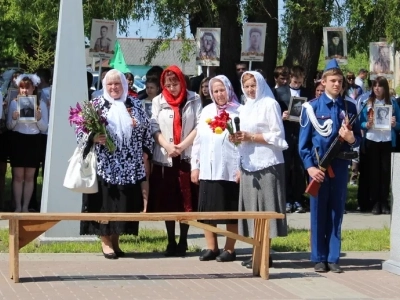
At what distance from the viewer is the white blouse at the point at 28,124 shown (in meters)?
13.6

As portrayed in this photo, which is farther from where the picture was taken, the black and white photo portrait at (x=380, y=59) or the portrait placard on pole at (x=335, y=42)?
the black and white photo portrait at (x=380, y=59)

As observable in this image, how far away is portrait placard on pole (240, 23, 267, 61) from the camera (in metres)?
15.3

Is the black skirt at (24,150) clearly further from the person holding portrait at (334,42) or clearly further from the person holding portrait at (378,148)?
the person holding portrait at (378,148)

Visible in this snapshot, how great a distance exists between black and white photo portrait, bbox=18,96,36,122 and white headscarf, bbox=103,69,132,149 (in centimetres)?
353

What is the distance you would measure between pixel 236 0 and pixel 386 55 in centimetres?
267

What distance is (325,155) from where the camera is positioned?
31.2 ft

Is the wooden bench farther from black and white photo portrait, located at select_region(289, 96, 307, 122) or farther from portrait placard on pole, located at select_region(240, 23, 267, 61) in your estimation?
portrait placard on pole, located at select_region(240, 23, 267, 61)

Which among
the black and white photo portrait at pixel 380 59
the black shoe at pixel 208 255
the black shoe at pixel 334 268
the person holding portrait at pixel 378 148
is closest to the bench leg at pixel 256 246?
the black shoe at pixel 334 268

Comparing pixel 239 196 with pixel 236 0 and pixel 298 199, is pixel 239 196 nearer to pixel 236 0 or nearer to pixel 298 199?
pixel 298 199

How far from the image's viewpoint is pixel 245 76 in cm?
969

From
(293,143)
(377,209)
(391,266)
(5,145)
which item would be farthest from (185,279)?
(377,209)

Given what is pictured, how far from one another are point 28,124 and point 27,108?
0.36m

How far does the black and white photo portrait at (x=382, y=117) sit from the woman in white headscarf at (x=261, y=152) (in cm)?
517

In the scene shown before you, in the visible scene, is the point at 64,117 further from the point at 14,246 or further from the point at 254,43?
the point at 254,43
